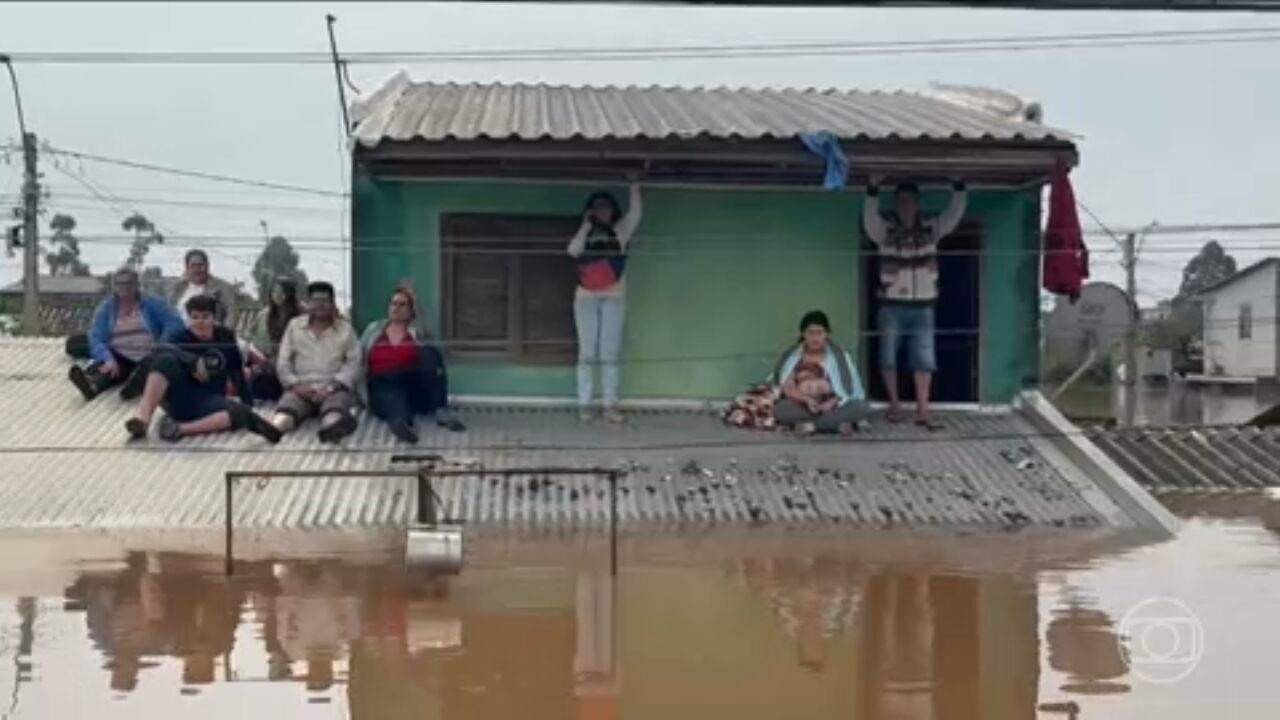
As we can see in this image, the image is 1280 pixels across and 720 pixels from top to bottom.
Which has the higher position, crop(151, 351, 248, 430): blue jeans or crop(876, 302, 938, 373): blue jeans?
crop(876, 302, 938, 373): blue jeans

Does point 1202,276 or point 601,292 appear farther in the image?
point 1202,276

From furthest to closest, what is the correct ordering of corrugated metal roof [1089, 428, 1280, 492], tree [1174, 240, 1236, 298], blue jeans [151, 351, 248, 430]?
tree [1174, 240, 1236, 298] → corrugated metal roof [1089, 428, 1280, 492] → blue jeans [151, 351, 248, 430]

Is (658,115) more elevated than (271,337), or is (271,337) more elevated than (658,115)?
(658,115)

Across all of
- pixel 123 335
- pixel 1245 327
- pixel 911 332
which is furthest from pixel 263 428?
pixel 1245 327

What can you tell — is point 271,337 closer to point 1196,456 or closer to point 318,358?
point 318,358

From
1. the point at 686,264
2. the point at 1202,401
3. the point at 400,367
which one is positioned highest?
the point at 686,264

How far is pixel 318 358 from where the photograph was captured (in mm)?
13234

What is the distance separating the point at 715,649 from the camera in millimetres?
7746

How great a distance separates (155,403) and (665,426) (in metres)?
3.99

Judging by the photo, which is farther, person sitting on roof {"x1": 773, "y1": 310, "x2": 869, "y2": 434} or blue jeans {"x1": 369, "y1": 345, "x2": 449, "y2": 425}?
person sitting on roof {"x1": 773, "y1": 310, "x2": 869, "y2": 434}

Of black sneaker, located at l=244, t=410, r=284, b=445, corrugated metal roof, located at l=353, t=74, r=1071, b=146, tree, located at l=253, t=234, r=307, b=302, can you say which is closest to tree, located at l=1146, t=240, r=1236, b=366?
corrugated metal roof, located at l=353, t=74, r=1071, b=146

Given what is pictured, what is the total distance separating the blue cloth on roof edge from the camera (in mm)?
13000

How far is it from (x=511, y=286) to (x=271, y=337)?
6.79 ft

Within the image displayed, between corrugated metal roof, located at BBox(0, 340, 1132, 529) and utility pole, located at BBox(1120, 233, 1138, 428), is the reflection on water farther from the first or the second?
corrugated metal roof, located at BBox(0, 340, 1132, 529)
